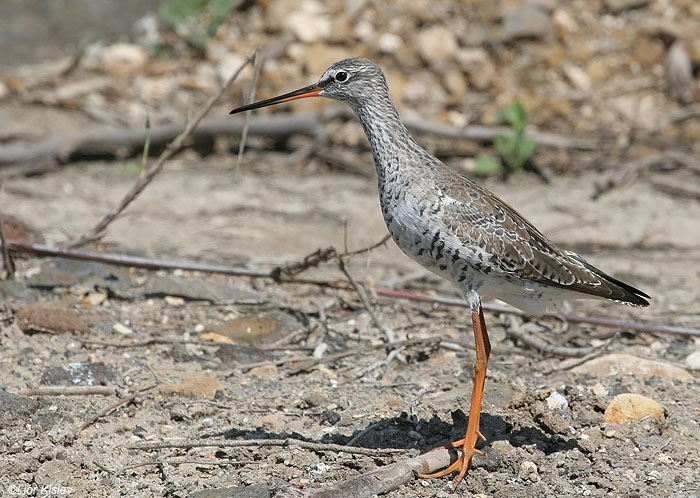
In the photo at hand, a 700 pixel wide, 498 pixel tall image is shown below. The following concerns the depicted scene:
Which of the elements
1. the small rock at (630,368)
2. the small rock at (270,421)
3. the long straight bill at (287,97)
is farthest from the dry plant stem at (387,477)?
the long straight bill at (287,97)

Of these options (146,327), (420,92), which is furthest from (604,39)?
(146,327)

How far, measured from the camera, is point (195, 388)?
5152mm

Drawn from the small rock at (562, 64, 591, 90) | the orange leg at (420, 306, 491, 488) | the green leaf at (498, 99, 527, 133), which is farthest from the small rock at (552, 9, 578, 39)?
the orange leg at (420, 306, 491, 488)

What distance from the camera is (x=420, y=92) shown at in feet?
33.7

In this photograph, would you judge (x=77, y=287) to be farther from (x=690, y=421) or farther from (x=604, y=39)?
(x=604, y=39)

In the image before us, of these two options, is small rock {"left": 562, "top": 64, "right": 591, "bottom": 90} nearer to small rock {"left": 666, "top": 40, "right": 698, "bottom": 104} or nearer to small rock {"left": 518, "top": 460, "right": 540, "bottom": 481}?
small rock {"left": 666, "top": 40, "right": 698, "bottom": 104}

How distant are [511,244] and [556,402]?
3.45 feet

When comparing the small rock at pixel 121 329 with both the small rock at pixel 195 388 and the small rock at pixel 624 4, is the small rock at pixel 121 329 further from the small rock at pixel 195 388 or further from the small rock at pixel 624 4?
the small rock at pixel 624 4

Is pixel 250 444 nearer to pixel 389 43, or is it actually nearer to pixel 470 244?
pixel 470 244

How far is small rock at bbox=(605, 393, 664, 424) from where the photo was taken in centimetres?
493

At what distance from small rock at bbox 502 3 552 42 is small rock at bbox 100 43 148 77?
14.1 feet

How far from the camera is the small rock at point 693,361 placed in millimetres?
5566

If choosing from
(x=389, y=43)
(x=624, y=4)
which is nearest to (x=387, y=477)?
(x=389, y=43)

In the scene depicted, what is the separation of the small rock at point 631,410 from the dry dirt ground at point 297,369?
0.18ft
